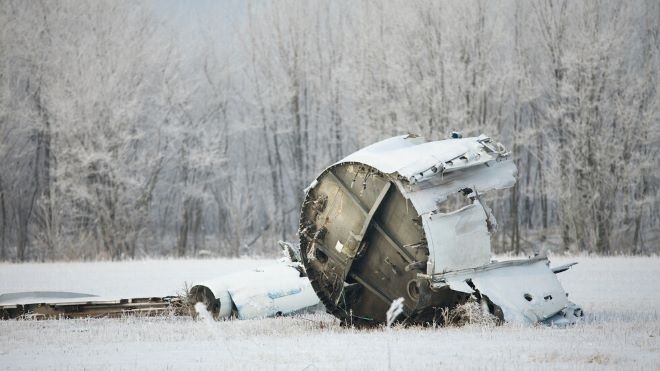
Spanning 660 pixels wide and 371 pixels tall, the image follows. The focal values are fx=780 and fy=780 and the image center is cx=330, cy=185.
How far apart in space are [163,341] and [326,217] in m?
2.87

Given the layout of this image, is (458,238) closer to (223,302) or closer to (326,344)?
(326,344)

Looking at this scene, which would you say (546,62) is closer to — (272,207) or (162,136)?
(272,207)

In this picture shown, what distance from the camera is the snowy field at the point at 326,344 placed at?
723 centimetres

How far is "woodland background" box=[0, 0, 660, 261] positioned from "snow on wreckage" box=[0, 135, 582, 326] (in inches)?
841

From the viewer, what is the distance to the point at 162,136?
3947cm

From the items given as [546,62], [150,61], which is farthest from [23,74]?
[546,62]

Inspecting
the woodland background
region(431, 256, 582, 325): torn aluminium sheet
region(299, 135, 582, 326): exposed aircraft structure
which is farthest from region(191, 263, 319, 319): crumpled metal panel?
the woodland background

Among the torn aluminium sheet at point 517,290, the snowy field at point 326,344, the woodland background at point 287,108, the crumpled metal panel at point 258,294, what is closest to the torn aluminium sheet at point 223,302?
the crumpled metal panel at point 258,294

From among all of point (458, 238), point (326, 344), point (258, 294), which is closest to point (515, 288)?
point (458, 238)

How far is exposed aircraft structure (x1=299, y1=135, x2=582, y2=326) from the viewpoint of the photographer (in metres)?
9.83

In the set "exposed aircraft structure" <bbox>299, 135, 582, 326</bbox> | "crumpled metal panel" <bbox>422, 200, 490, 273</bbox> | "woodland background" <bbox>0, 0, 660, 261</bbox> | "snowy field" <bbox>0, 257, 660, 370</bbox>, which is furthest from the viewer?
"woodland background" <bbox>0, 0, 660, 261</bbox>

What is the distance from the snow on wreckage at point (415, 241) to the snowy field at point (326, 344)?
0.47m

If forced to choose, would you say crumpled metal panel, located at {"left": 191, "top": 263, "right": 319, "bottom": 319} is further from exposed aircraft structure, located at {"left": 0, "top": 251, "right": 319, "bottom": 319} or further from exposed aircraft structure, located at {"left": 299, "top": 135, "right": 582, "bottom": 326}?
exposed aircraft structure, located at {"left": 299, "top": 135, "right": 582, "bottom": 326}

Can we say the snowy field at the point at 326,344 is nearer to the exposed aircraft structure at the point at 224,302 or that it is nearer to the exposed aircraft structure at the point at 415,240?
the exposed aircraft structure at the point at 224,302
